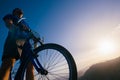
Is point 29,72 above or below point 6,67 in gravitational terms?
below

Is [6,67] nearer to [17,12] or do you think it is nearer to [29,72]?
[29,72]

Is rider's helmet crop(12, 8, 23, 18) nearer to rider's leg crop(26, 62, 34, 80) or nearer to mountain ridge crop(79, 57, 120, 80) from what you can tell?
rider's leg crop(26, 62, 34, 80)

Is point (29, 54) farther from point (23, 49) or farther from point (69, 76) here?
point (69, 76)

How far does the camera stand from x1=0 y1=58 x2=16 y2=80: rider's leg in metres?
4.98

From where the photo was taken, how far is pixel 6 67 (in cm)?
504

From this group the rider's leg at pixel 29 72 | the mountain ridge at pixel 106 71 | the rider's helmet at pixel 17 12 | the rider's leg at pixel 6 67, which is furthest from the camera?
the mountain ridge at pixel 106 71

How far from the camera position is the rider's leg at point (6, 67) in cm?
498

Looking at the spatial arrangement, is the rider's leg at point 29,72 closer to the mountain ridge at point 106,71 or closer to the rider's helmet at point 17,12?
the rider's helmet at point 17,12

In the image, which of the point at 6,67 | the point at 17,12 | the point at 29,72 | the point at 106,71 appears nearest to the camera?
the point at 6,67

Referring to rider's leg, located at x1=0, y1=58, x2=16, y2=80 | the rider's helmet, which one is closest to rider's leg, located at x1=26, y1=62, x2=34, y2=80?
rider's leg, located at x1=0, y1=58, x2=16, y2=80

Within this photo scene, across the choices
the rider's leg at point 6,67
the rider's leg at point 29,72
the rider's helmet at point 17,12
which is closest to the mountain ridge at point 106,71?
the rider's helmet at point 17,12

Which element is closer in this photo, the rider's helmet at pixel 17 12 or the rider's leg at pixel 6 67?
the rider's leg at pixel 6 67

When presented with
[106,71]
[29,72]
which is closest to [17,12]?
[29,72]

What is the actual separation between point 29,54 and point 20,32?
0.97 metres
